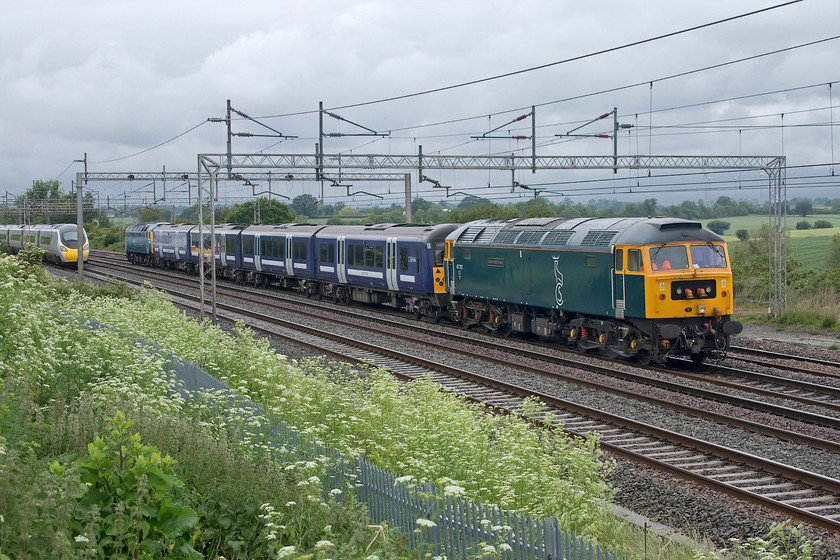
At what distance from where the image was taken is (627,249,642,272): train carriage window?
1797 cm

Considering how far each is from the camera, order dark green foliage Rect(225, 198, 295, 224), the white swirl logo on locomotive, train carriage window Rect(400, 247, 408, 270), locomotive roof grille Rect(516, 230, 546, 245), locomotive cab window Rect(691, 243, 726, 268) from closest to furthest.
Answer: locomotive cab window Rect(691, 243, 726, 268), the white swirl logo on locomotive, locomotive roof grille Rect(516, 230, 546, 245), train carriage window Rect(400, 247, 408, 270), dark green foliage Rect(225, 198, 295, 224)

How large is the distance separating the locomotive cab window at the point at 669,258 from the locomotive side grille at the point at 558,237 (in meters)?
2.84

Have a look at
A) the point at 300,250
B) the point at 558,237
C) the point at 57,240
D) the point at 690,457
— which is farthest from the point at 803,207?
the point at 690,457

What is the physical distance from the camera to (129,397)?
8523 millimetres

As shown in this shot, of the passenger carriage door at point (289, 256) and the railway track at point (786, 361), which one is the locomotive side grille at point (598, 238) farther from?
the passenger carriage door at point (289, 256)

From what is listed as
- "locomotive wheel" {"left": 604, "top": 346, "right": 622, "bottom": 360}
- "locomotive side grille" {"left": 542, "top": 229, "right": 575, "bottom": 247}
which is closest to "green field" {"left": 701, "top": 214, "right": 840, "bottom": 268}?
"locomotive side grille" {"left": 542, "top": 229, "right": 575, "bottom": 247}

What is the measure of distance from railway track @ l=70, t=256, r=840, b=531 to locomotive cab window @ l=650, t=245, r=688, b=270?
455 cm

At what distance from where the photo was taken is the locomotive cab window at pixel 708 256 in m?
18.3

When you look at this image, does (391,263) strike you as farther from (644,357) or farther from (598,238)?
(644,357)

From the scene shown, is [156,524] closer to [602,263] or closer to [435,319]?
[602,263]

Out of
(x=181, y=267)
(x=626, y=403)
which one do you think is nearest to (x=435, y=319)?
(x=626, y=403)

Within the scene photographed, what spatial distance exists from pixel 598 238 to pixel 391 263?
11211mm

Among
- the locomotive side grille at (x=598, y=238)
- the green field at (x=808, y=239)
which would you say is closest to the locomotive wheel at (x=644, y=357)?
the locomotive side grille at (x=598, y=238)

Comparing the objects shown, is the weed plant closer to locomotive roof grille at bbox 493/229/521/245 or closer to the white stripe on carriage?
locomotive roof grille at bbox 493/229/521/245
